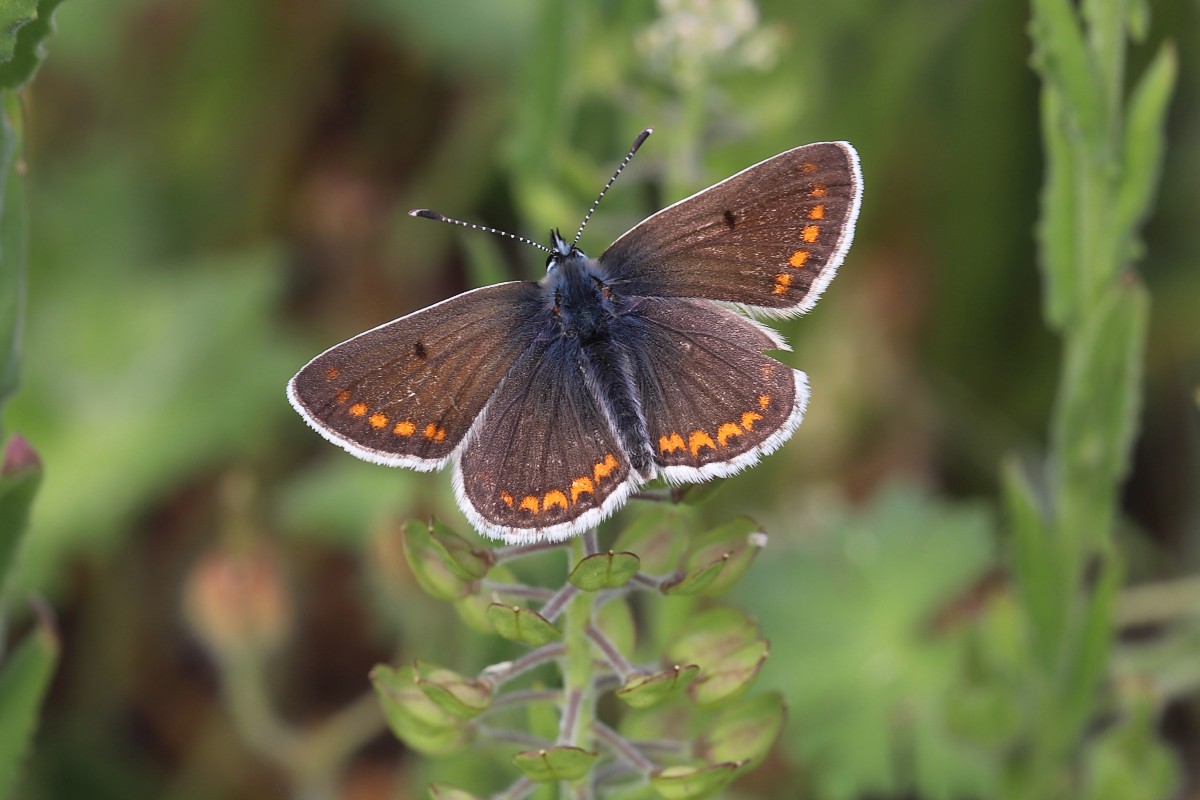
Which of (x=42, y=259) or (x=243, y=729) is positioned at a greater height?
(x=42, y=259)

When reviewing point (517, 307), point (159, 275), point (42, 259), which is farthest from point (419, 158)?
point (517, 307)

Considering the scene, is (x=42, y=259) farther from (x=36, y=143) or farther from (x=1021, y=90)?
(x=1021, y=90)

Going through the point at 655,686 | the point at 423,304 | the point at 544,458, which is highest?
the point at 423,304

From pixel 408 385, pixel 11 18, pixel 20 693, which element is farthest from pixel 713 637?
pixel 11 18

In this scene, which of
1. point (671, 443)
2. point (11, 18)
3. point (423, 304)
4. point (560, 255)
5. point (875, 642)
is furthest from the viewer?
point (423, 304)

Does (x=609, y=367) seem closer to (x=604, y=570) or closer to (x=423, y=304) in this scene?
(x=604, y=570)

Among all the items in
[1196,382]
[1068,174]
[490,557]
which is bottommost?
[1196,382]
